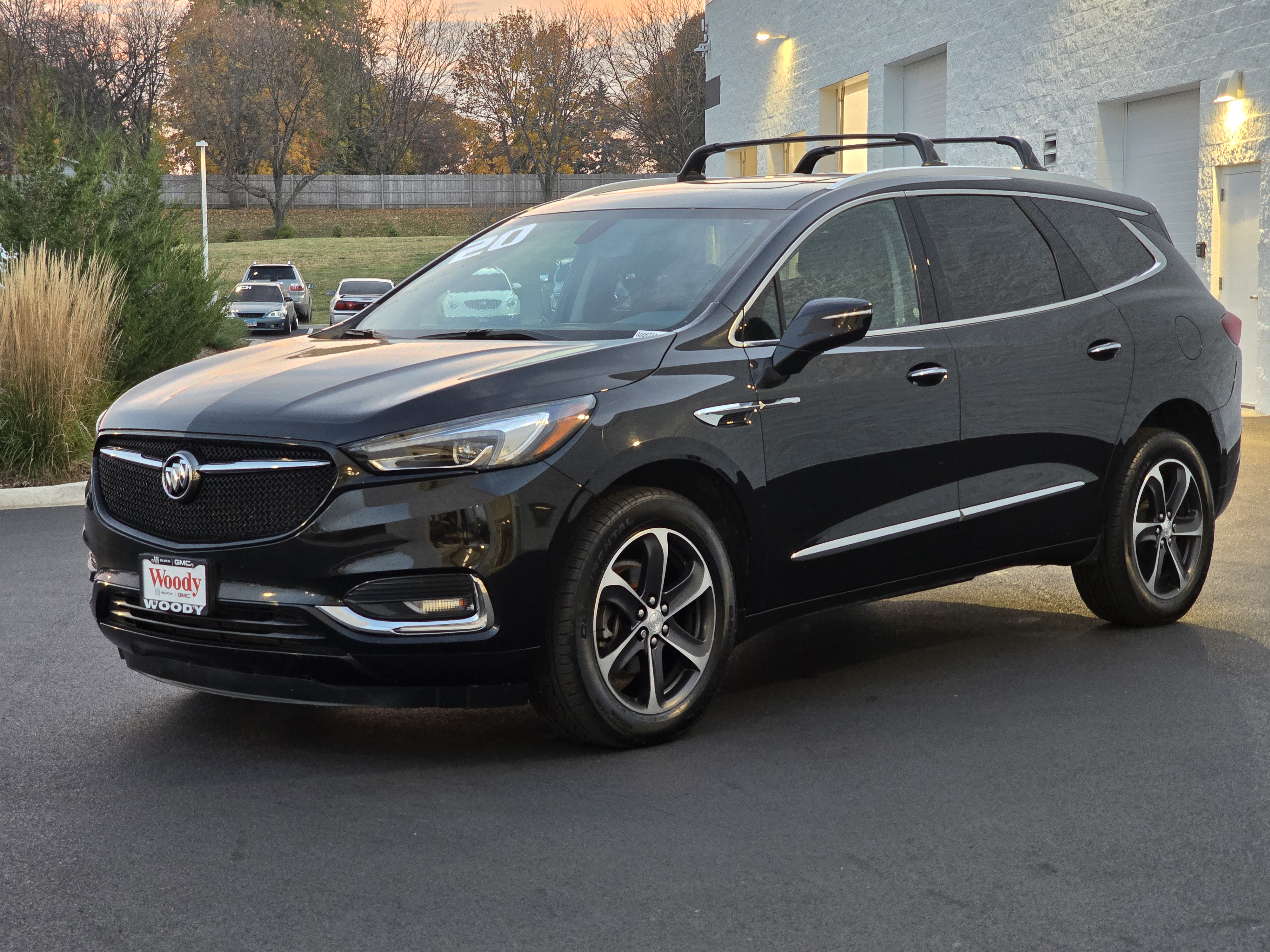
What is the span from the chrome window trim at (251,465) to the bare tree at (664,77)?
71016mm

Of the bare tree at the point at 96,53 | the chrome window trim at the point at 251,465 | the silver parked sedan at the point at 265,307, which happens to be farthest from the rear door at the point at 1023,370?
the bare tree at the point at 96,53

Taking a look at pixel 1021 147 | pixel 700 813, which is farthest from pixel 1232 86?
pixel 700 813

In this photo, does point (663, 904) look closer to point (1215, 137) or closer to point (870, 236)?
point (870, 236)

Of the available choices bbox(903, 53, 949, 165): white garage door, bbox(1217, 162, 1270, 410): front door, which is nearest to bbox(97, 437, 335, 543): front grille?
bbox(1217, 162, 1270, 410): front door

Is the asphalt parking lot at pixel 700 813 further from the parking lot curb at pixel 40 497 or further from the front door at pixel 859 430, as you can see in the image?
the parking lot curb at pixel 40 497

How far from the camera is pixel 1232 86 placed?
15.8 meters

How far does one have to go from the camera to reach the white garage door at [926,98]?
77.8 feet

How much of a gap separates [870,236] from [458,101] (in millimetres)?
80850

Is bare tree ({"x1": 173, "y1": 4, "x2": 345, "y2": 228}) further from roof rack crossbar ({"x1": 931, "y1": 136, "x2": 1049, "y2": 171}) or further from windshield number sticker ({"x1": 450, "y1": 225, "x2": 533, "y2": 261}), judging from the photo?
windshield number sticker ({"x1": 450, "y1": 225, "x2": 533, "y2": 261})

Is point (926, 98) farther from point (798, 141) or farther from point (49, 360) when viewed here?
point (798, 141)

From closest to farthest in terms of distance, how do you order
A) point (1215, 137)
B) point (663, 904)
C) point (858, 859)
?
point (663, 904) → point (858, 859) → point (1215, 137)

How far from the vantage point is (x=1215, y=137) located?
16.2 metres

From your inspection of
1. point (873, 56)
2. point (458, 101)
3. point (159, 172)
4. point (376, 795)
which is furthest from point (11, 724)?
point (458, 101)

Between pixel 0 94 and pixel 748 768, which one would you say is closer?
pixel 748 768
